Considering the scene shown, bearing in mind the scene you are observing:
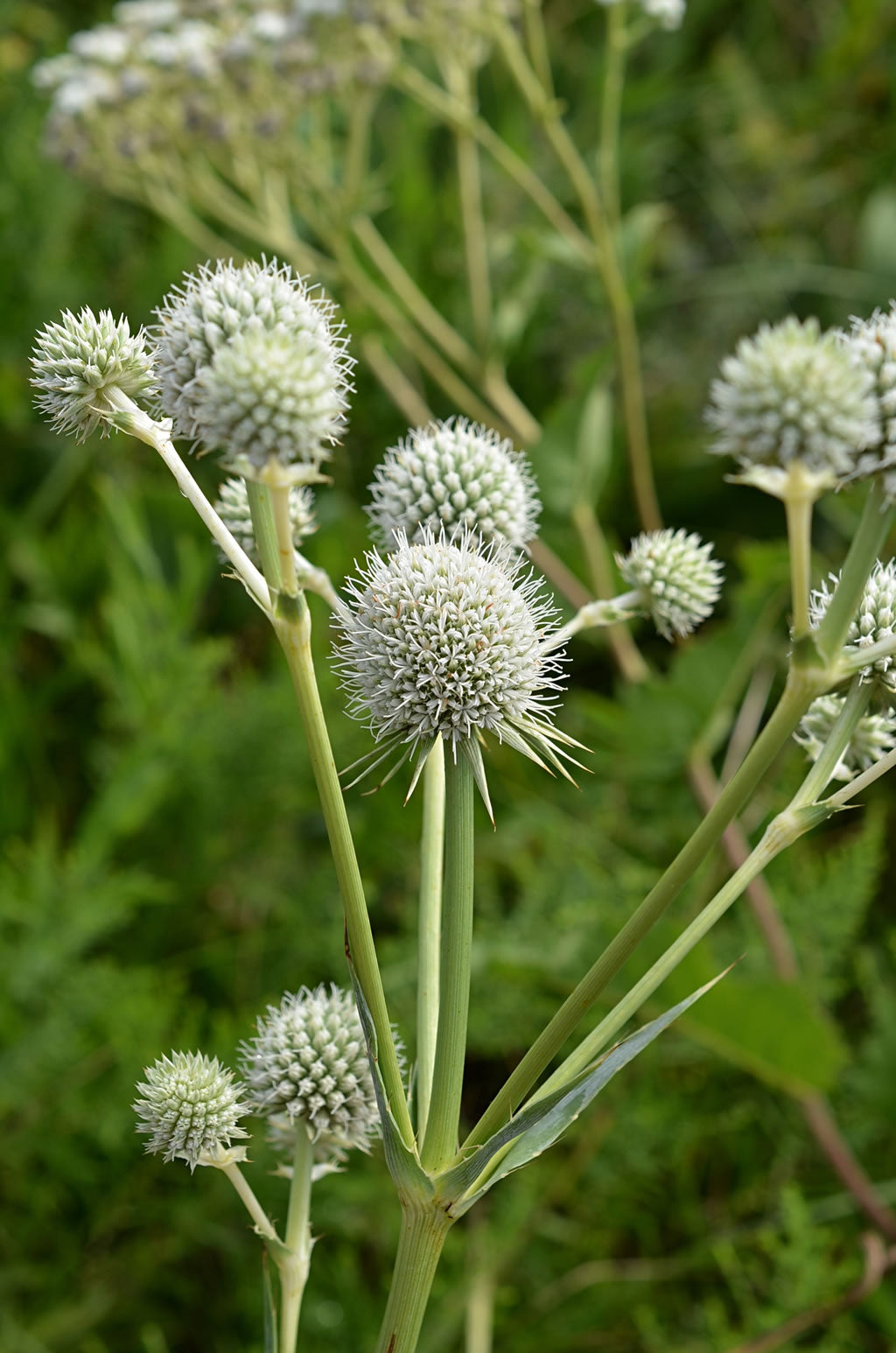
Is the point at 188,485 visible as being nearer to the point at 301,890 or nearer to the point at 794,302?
the point at 301,890

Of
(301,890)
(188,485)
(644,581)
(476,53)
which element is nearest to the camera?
(188,485)

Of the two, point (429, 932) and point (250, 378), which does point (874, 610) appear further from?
point (250, 378)

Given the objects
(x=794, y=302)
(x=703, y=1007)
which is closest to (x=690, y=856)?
(x=703, y=1007)

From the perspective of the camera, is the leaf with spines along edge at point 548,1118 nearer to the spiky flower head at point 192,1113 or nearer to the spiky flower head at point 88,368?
the spiky flower head at point 192,1113

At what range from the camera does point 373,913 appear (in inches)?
119

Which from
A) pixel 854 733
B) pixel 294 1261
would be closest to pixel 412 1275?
pixel 294 1261

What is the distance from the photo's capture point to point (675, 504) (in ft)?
12.6

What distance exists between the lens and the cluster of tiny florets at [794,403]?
Result: 699 millimetres

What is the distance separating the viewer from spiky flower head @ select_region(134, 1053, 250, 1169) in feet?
3.17

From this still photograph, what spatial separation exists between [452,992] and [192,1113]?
0.24m

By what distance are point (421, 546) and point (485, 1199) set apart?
84.5 inches

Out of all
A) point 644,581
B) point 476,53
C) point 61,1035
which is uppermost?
point 476,53

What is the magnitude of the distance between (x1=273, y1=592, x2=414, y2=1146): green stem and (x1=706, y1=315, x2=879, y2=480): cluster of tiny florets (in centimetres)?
36

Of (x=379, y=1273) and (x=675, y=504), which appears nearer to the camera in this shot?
(x=379, y=1273)
